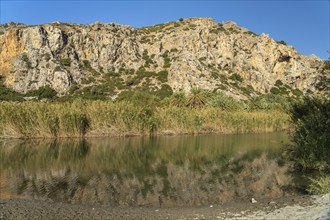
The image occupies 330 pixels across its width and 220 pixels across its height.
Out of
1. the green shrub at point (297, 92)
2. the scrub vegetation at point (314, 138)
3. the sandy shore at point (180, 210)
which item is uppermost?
the green shrub at point (297, 92)

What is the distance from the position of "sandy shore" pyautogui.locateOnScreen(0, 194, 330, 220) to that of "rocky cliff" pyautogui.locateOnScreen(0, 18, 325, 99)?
242 feet

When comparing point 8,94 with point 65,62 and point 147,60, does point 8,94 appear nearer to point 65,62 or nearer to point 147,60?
point 65,62

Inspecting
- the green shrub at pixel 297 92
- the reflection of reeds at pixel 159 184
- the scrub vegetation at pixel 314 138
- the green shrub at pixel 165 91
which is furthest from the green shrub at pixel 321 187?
the green shrub at pixel 297 92

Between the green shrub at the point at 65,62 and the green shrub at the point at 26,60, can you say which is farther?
the green shrub at the point at 65,62

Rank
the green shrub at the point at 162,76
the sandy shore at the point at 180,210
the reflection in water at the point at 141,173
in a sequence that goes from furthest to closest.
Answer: the green shrub at the point at 162,76, the reflection in water at the point at 141,173, the sandy shore at the point at 180,210

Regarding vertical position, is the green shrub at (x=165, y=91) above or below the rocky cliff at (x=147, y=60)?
below

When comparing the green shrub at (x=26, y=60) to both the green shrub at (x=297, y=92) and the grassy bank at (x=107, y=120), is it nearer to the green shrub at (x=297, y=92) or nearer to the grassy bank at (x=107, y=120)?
the grassy bank at (x=107, y=120)

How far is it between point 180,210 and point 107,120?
24568 millimetres

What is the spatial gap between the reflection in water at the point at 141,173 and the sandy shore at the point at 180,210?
102 centimetres

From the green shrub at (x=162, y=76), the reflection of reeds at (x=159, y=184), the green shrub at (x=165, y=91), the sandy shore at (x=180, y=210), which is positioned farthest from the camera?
the green shrub at (x=162, y=76)

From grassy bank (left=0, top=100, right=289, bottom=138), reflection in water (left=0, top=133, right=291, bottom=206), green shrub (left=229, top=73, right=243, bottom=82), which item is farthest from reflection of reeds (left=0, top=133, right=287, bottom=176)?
green shrub (left=229, top=73, right=243, bottom=82)

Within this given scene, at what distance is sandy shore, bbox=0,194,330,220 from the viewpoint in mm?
9461

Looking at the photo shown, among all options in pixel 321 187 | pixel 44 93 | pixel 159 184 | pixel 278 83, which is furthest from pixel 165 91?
pixel 321 187

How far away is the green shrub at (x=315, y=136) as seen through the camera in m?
16.2
